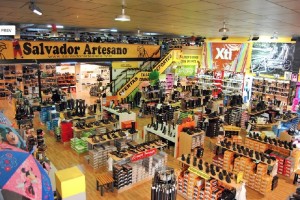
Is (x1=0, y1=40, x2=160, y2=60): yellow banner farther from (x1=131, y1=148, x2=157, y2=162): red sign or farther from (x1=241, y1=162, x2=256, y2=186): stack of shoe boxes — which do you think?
(x1=241, y1=162, x2=256, y2=186): stack of shoe boxes

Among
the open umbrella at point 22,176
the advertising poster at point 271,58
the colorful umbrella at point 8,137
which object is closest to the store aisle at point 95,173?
the colorful umbrella at point 8,137

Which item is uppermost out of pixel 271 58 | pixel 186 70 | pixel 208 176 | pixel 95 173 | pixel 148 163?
pixel 271 58

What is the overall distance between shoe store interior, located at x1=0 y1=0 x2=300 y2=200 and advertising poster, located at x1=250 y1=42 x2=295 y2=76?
59 millimetres

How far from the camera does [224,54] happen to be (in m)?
17.0

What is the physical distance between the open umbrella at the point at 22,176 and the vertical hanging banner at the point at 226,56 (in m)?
15.6

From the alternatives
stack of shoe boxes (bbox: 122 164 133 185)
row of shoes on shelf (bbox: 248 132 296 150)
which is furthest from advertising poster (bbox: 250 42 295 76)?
stack of shoe boxes (bbox: 122 164 133 185)

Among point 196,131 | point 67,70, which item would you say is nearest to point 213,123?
point 196,131

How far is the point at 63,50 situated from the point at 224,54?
1099cm

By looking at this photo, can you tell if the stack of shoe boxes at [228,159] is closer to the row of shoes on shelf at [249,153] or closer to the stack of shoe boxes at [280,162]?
the row of shoes on shelf at [249,153]

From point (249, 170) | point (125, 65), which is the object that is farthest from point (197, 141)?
point (125, 65)

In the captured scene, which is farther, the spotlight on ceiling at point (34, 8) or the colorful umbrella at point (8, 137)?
the spotlight on ceiling at point (34, 8)

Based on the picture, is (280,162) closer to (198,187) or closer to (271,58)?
(198,187)

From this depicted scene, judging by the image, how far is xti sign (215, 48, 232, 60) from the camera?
16.7 metres

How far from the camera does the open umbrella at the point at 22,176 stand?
2.13 meters
